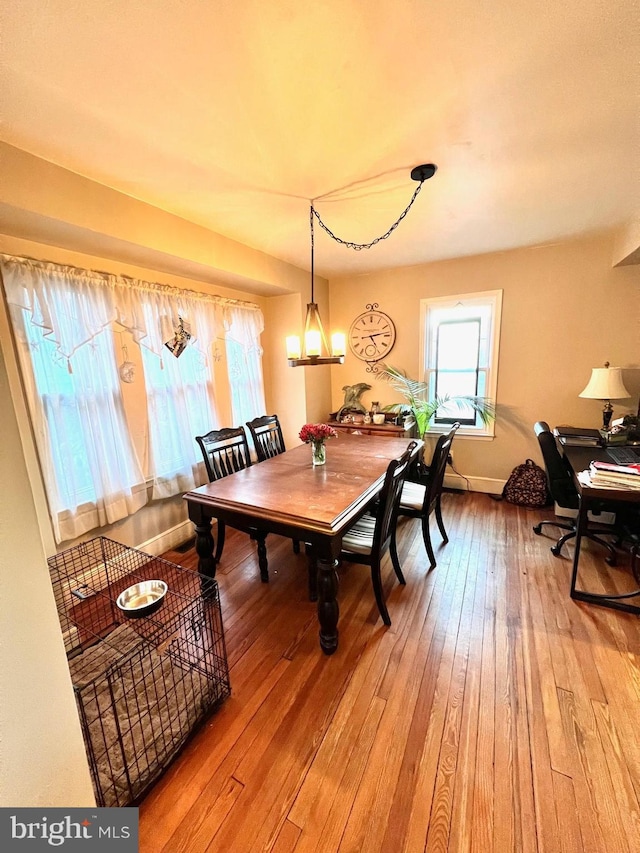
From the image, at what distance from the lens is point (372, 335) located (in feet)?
13.5

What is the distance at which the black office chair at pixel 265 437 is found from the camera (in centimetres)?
288

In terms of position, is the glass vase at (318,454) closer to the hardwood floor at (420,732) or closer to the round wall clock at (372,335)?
the hardwood floor at (420,732)

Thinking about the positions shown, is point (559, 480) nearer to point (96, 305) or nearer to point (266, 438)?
point (266, 438)

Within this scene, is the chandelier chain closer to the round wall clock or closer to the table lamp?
the round wall clock

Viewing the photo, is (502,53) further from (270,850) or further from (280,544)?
(280,544)

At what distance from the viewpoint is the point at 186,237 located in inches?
94.4

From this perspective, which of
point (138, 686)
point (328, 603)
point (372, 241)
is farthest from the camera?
point (372, 241)

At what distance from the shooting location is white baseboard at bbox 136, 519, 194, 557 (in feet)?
8.85

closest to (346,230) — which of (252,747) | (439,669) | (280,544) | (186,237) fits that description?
(186,237)

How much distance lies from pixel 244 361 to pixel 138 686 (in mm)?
2757

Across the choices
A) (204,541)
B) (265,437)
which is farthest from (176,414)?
(204,541)

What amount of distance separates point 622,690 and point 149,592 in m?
2.31

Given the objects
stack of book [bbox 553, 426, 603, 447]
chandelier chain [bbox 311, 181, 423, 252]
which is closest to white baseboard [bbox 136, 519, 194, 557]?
chandelier chain [bbox 311, 181, 423, 252]

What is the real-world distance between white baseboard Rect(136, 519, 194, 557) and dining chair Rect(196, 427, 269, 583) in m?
0.54
